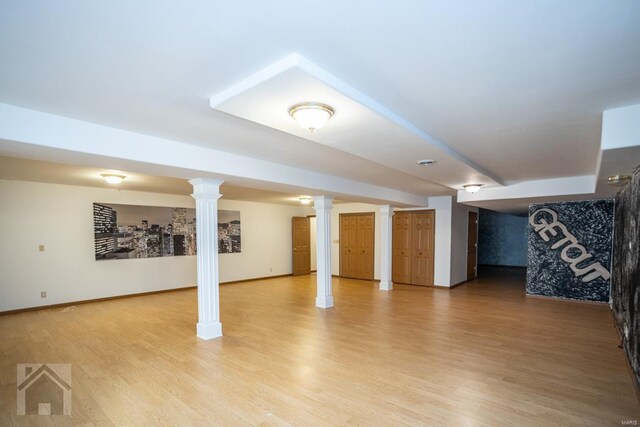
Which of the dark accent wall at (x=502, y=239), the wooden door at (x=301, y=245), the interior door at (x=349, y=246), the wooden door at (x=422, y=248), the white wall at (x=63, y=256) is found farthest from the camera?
the dark accent wall at (x=502, y=239)

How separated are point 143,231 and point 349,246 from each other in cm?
566

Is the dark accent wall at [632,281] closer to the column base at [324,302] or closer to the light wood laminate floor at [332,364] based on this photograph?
the light wood laminate floor at [332,364]

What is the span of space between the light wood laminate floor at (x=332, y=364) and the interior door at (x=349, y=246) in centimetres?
352

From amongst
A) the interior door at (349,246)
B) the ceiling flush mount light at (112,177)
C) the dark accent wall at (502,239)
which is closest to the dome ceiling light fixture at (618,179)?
the interior door at (349,246)

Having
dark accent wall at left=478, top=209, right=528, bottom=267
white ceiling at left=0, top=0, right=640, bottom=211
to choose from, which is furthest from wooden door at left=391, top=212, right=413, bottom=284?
white ceiling at left=0, top=0, right=640, bottom=211

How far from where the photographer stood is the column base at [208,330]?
434 centimetres

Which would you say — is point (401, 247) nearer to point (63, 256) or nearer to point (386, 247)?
point (386, 247)

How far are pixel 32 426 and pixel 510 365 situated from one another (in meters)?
4.47

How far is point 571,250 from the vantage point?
6652mm

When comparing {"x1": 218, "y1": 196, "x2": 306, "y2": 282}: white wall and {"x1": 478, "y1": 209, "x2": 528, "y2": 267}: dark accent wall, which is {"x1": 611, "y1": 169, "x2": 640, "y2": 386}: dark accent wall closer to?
{"x1": 218, "y1": 196, "x2": 306, "y2": 282}: white wall

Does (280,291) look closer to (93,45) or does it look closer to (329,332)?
(329,332)

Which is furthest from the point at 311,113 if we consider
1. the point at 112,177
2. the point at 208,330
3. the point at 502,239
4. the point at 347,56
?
the point at 502,239

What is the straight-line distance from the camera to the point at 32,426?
8.00 ft

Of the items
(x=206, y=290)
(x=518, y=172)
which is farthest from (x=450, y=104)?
(x=206, y=290)
